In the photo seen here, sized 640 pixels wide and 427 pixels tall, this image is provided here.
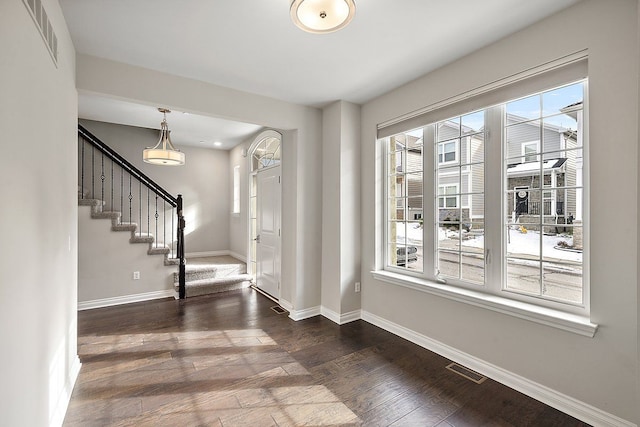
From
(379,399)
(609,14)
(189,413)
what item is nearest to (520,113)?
(609,14)

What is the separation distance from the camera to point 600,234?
1902mm

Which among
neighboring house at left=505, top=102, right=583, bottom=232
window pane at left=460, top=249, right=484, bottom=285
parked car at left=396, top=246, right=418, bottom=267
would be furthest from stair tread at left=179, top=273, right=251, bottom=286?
neighboring house at left=505, top=102, right=583, bottom=232

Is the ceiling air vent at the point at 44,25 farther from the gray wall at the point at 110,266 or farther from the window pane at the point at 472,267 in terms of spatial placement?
the window pane at the point at 472,267

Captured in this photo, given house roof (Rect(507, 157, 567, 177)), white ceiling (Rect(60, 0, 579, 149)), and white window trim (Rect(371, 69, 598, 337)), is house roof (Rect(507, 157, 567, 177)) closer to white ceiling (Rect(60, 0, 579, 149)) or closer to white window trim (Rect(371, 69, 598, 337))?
white window trim (Rect(371, 69, 598, 337))

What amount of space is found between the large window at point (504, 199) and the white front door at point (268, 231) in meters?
1.95

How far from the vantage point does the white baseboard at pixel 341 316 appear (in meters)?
3.62

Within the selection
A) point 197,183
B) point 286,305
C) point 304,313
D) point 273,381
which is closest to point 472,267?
point 273,381

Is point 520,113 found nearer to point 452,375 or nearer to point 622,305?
point 622,305

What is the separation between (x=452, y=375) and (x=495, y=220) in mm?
1328

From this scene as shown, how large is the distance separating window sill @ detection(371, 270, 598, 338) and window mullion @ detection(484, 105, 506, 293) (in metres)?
0.16

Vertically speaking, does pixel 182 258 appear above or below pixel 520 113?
below

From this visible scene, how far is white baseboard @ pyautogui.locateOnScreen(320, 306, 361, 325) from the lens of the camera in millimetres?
3625

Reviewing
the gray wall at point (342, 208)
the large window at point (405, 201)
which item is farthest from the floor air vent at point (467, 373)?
the gray wall at point (342, 208)

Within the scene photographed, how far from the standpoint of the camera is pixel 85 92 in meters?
2.61
